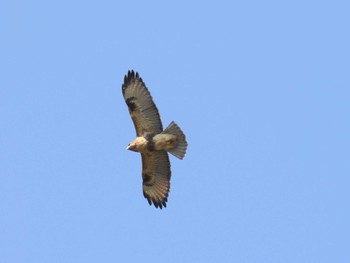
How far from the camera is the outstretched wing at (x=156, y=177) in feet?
79.2

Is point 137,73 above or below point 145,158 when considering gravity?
above

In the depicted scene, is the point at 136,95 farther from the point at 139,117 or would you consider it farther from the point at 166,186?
the point at 166,186

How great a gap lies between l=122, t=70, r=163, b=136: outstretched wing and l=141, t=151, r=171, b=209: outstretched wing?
77cm

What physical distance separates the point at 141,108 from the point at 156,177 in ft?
6.85

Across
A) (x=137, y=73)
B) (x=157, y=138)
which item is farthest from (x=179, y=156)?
(x=137, y=73)

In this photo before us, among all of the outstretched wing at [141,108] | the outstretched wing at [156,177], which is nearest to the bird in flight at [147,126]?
the outstretched wing at [141,108]

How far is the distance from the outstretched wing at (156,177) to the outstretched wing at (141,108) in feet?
2.52

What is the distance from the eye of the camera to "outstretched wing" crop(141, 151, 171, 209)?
24.1m

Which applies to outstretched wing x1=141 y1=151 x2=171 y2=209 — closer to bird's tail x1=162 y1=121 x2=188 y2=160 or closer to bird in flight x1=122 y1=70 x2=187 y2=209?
bird in flight x1=122 y1=70 x2=187 y2=209

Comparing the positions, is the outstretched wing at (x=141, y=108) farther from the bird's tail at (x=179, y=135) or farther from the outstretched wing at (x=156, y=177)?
the outstretched wing at (x=156, y=177)

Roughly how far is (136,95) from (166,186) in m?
2.63

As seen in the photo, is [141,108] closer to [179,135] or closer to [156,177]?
[179,135]

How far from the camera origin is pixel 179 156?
23.3 meters

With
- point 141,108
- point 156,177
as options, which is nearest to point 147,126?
point 141,108
